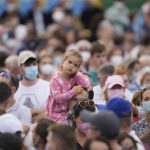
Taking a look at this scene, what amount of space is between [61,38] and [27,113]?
32.7ft

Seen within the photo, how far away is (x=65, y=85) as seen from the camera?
12.0 metres

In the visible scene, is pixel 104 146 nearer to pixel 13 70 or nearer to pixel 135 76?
pixel 13 70

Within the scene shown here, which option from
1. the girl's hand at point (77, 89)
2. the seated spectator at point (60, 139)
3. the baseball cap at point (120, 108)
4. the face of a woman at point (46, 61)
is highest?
the face of a woman at point (46, 61)

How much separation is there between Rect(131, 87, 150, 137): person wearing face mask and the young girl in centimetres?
70

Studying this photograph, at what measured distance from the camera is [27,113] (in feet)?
40.0

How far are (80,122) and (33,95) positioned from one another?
266cm

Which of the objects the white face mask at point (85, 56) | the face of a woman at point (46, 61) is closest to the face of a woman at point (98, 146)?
the face of a woman at point (46, 61)

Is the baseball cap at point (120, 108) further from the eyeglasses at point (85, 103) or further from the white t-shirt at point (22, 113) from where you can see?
the white t-shirt at point (22, 113)

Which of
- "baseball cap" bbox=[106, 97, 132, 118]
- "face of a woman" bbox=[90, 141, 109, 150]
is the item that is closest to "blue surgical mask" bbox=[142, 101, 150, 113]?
"baseball cap" bbox=[106, 97, 132, 118]

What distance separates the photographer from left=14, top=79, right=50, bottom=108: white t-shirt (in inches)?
533

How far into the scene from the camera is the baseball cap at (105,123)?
30.8 ft

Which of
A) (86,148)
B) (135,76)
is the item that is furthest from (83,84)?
(135,76)

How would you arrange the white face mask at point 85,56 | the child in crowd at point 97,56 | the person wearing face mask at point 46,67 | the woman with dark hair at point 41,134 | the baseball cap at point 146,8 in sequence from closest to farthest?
the woman with dark hair at point 41,134 < the child in crowd at point 97,56 < the person wearing face mask at point 46,67 < the white face mask at point 85,56 < the baseball cap at point 146,8

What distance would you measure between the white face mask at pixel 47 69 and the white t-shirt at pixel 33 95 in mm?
2397
